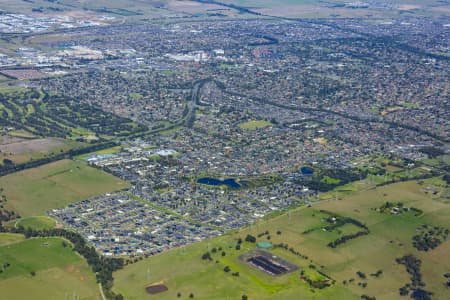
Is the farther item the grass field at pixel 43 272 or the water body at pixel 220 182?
the water body at pixel 220 182

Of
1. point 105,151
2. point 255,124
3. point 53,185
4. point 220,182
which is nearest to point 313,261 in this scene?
point 220,182

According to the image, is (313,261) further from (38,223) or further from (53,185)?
(53,185)

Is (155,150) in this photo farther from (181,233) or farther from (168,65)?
(168,65)

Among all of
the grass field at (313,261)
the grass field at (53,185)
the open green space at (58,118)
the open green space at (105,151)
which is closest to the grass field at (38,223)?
the grass field at (53,185)

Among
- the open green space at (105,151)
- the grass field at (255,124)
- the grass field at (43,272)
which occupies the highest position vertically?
the grass field at (255,124)

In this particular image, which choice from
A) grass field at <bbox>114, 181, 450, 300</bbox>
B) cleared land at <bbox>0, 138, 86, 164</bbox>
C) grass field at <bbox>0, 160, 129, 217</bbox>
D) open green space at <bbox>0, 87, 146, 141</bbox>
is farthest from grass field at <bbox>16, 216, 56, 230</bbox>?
open green space at <bbox>0, 87, 146, 141</bbox>

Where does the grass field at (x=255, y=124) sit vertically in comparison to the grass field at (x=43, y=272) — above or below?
above

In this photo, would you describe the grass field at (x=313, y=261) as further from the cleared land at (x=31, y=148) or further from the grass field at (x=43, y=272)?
the cleared land at (x=31, y=148)
